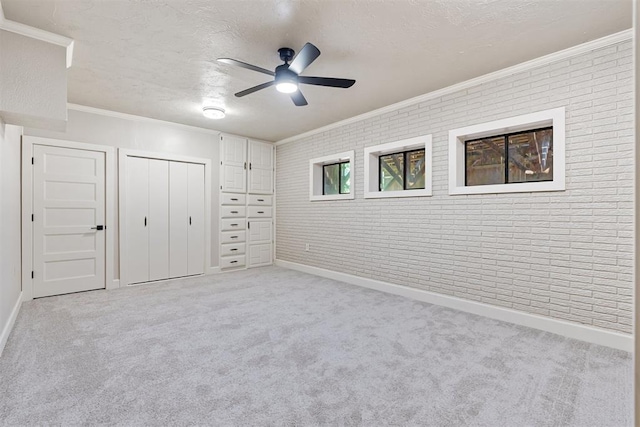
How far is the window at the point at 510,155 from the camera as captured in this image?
288 cm

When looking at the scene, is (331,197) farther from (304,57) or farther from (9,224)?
(9,224)

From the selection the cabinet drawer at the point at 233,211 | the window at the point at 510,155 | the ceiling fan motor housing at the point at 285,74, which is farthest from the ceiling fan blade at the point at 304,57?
the cabinet drawer at the point at 233,211

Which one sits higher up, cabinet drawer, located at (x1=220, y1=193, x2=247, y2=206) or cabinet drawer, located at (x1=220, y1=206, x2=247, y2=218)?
cabinet drawer, located at (x1=220, y1=193, x2=247, y2=206)

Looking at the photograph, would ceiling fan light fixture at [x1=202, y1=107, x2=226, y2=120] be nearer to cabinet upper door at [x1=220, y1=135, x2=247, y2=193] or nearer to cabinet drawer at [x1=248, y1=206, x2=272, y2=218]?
cabinet upper door at [x1=220, y1=135, x2=247, y2=193]

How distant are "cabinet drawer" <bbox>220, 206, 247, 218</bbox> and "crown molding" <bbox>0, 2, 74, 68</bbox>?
135 inches

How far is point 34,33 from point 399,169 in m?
4.24

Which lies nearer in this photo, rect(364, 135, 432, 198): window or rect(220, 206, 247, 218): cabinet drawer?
rect(364, 135, 432, 198): window

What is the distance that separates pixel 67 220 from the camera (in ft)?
13.8

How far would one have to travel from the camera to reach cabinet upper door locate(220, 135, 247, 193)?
5.77 metres

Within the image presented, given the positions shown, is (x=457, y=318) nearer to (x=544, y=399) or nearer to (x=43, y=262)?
(x=544, y=399)

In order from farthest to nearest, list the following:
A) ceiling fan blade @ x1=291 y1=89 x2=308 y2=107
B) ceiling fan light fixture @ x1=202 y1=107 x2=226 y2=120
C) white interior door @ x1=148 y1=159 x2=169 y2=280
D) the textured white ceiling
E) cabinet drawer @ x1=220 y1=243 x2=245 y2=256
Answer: cabinet drawer @ x1=220 y1=243 x2=245 y2=256
white interior door @ x1=148 y1=159 x2=169 y2=280
ceiling fan light fixture @ x1=202 y1=107 x2=226 y2=120
ceiling fan blade @ x1=291 y1=89 x2=308 y2=107
the textured white ceiling

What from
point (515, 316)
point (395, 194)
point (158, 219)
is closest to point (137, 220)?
point (158, 219)

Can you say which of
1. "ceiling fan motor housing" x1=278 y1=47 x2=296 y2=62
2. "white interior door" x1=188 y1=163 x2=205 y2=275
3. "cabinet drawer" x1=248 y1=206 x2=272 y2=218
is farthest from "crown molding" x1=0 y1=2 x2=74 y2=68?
"cabinet drawer" x1=248 y1=206 x2=272 y2=218

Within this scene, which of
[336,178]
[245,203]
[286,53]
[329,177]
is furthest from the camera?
[245,203]
